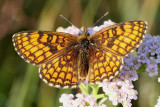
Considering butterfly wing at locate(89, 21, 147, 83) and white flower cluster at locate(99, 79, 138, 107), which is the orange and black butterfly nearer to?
butterfly wing at locate(89, 21, 147, 83)

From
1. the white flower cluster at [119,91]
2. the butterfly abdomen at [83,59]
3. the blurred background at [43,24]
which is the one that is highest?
the blurred background at [43,24]

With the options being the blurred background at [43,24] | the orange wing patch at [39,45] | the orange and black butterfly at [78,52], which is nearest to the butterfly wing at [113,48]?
the orange and black butterfly at [78,52]

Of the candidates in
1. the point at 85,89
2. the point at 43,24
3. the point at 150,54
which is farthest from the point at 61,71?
the point at 43,24

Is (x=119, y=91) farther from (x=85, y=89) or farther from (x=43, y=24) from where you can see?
(x=43, y=24)

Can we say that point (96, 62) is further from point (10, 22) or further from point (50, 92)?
point (10, 22)

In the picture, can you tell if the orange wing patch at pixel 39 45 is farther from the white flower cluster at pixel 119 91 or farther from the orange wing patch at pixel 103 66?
the white flower cluster at pixel 119 91

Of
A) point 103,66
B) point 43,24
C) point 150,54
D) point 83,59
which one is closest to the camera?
point 103,66

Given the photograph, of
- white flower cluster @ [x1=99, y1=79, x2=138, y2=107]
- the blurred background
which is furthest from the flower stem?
the blurred background

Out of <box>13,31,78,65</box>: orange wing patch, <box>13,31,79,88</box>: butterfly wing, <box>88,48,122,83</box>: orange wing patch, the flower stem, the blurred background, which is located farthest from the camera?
the blurred background
